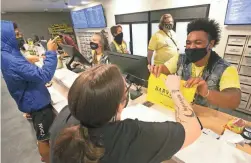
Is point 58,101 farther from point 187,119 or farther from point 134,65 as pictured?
point 187,119

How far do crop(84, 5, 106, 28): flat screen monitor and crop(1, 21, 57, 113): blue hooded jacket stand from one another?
12.7 ft

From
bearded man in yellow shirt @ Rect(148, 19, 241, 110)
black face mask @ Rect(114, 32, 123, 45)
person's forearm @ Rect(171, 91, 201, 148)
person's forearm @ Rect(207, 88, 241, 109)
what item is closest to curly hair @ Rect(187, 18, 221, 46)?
bearded man in yellow shirt @ Rect(148, 19, 241, 110)

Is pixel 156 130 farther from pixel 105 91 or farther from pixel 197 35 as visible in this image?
pixel 197 35

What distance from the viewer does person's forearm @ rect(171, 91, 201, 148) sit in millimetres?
650

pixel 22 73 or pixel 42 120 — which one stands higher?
pixel 22 73

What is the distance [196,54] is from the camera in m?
1.27

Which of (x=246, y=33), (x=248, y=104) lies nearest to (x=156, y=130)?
(x=246, y=33)

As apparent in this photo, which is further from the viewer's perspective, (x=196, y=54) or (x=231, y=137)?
(x=196, y=54)

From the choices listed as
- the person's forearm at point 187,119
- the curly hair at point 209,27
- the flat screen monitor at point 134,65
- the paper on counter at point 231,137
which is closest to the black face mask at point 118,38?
the flat screen monitor at point 134,65

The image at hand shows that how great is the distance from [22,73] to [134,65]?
904 millimetres

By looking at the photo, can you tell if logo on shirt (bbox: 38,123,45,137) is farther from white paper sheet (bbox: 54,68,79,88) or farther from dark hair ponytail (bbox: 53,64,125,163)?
dark hair ponytail (bbox: 53,64,125,163)

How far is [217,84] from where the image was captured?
47.2 inches

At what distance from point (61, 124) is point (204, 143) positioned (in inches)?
30.6

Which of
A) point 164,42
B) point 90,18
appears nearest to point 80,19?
point 90,18
